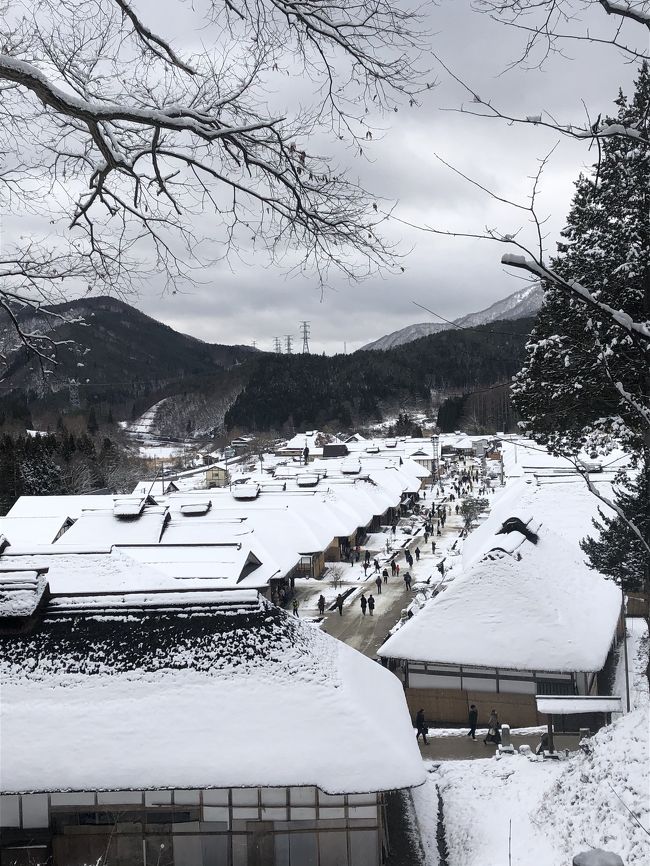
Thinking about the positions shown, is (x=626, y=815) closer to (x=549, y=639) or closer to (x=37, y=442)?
(x=549, y=639)

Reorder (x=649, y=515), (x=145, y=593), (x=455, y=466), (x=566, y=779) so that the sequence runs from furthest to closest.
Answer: (x=455, y=466)
(x=649, y=515)
(x=145, y=593)
(x=566, y=779)

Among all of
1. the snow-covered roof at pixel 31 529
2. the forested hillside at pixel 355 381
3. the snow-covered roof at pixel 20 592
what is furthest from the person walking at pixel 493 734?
the forested hillside at pixel 355 381

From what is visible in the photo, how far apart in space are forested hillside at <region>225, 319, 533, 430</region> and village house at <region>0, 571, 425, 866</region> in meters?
124

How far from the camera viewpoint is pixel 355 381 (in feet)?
493

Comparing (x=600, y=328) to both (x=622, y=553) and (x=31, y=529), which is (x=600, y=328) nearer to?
(x=622, y=553)

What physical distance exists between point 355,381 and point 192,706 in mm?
142114

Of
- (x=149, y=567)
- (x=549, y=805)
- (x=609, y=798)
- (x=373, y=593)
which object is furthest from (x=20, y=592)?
(x=373, y=593)

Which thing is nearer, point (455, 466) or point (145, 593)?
point (145, 593)

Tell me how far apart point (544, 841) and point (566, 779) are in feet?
4.98

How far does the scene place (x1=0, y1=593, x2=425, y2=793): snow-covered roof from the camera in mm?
8523

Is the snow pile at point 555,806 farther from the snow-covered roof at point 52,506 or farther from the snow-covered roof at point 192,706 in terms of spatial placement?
the snow-covered roof at point 52,506

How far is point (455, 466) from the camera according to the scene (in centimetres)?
7975

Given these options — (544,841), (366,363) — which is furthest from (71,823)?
(366,363)

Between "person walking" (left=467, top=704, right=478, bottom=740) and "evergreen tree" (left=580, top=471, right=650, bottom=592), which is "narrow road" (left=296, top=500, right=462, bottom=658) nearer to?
"person walking" (left=467, top=704, right=478, bottom=740)
